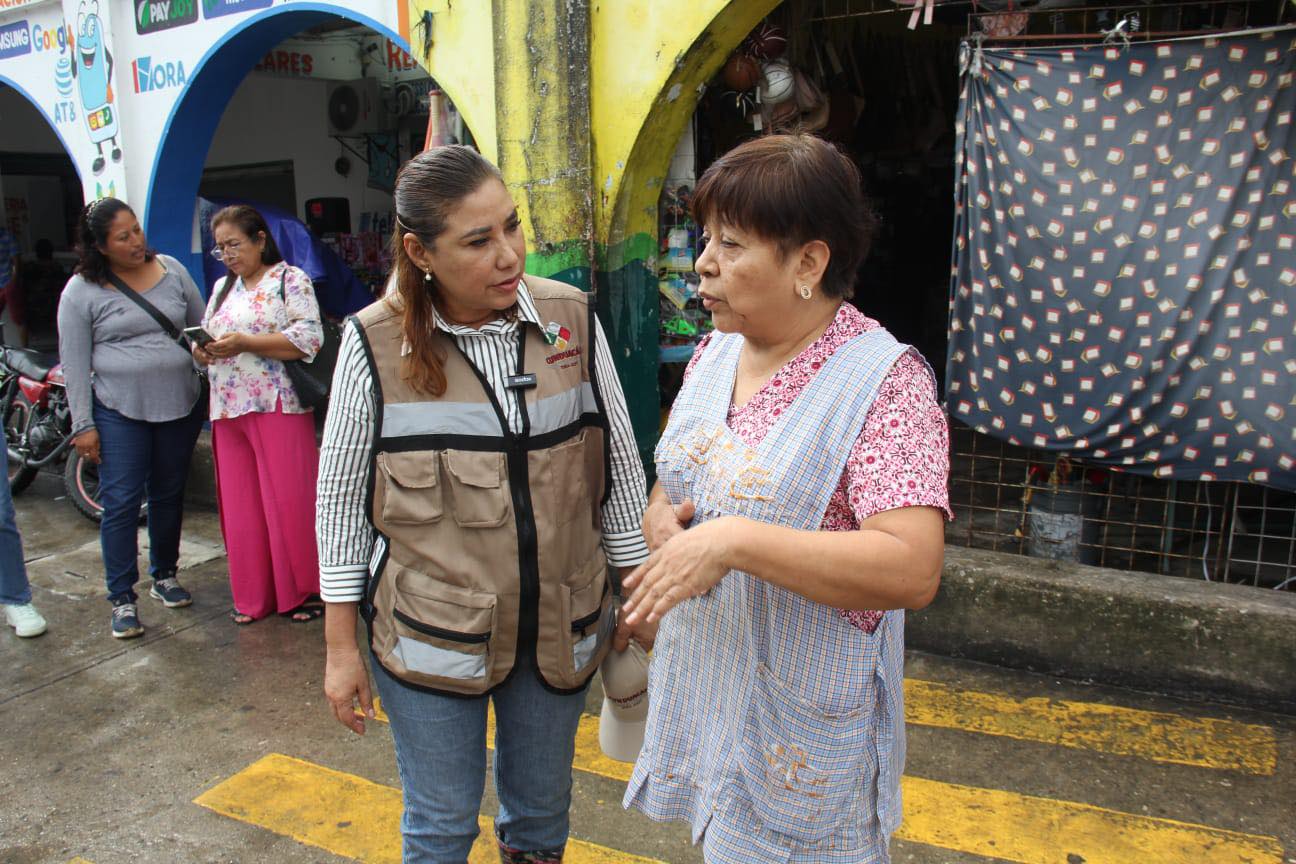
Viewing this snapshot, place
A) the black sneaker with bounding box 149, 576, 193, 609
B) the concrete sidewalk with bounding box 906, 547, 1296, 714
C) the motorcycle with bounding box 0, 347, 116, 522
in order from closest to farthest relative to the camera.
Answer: the concrete sidewalk with bounding box 906, 547, 1296, 714 → the black sneaker with bounding box 149, 576, 193, 609 → the motorcycle with bounding box 0, 347, 116, 522

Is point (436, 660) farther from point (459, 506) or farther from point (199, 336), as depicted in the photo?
point (199, 336)

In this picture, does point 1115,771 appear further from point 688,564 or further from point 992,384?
point 688,564

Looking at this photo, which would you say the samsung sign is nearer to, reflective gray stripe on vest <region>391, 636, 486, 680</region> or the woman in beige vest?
the woman in beige vest

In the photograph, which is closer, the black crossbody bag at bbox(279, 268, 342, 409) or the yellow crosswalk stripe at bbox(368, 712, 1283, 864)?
the yellow crosswalk stripe at bbox(368, 712, 1283, 864)

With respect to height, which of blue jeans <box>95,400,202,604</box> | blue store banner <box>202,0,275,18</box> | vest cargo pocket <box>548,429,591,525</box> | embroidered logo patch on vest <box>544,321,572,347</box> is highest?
blue store banner <box>202,0,275,18</box>

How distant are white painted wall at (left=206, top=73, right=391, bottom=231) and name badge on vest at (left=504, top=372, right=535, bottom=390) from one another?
8.68 meters

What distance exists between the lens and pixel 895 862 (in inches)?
114

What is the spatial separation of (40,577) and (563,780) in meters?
4.37

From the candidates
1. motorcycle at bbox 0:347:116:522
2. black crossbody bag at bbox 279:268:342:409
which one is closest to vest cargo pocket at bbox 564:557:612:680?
black crossbody bag at bbox 279:268:342:409

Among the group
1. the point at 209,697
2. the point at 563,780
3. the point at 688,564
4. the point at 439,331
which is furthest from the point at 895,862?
the point at 209,697

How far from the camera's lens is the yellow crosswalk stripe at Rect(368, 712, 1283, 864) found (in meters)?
2.90

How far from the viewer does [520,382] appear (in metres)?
2.06

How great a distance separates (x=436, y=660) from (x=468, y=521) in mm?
289

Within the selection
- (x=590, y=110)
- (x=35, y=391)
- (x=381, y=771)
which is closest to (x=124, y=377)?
(x=381, y=771)
